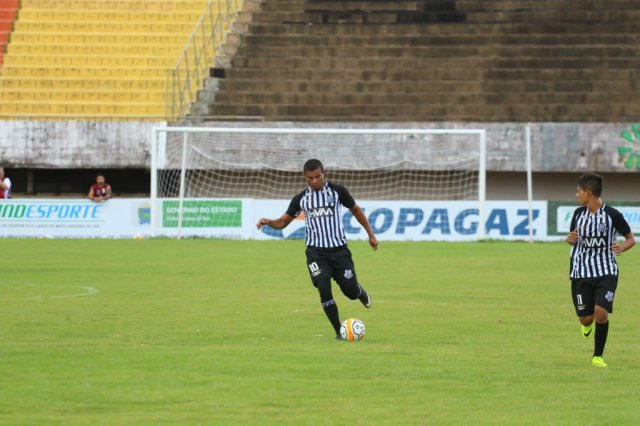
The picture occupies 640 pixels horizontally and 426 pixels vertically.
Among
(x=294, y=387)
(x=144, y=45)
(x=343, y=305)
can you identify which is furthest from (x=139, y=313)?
(x=144, y=45)

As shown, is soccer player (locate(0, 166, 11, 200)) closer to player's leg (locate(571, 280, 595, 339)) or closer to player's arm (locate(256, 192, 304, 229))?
player's arm (locate(256, 192, 304, 229))

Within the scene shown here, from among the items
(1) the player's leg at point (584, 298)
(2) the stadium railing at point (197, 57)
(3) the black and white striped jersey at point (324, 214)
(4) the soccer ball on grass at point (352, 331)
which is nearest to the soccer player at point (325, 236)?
(3) the black and white striped jersey at point (324, 214)

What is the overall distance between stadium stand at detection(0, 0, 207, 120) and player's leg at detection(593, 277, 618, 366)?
2843 centimetres

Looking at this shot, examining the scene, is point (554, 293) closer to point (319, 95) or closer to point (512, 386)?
point (512, 386)

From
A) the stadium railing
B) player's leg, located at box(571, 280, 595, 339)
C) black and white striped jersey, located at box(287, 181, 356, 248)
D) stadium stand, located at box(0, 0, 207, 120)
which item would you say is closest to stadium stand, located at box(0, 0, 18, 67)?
stadium stand, located at box(0, 0, 207, 120)

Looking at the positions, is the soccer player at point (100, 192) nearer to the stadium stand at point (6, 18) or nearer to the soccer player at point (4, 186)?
the soccer player at point (4, 186)

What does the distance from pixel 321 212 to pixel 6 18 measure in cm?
3360

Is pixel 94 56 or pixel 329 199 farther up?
pixel 94 56

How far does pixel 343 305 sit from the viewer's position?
54.3 ft

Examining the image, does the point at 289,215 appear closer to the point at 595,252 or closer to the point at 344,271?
the point at 344,271

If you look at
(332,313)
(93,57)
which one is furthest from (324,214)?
(93,57)

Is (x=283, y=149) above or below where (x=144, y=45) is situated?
below

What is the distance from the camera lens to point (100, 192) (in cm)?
3278

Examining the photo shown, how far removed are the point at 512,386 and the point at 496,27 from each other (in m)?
32.6
